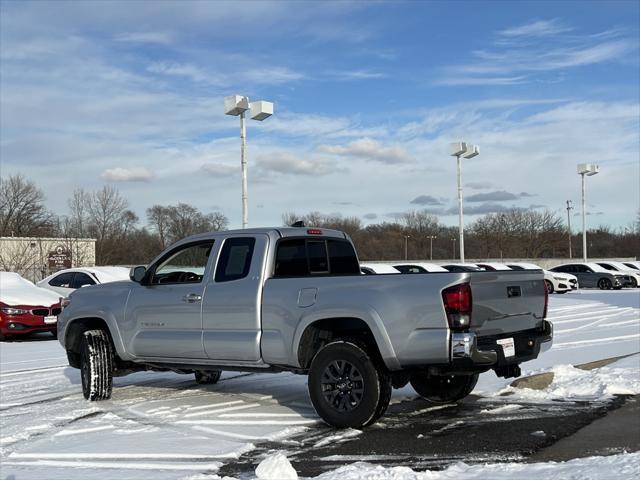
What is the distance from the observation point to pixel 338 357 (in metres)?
7.27

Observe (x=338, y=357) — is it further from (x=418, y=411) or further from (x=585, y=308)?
(x=585, y=308)

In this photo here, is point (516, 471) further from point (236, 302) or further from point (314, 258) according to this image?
point (314, 258)

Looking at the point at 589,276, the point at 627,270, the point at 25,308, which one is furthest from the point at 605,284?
the point at 25,308

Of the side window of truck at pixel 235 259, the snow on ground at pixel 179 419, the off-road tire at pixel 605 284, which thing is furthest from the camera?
the off-road tire at pixel 605 284

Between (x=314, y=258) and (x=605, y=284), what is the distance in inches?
1286

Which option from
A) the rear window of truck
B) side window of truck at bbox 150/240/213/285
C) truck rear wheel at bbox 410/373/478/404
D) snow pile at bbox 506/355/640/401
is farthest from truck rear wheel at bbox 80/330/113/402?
snow pile at bbox 506/355/640/401

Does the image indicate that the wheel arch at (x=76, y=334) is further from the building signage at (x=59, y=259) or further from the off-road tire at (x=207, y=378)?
the building signage at (x=59, y=259)

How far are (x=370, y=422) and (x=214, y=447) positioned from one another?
58.4 inches

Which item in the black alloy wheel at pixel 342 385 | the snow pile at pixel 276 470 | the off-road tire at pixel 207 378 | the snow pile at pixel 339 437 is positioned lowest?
→ the snow pile at pixel 339 437

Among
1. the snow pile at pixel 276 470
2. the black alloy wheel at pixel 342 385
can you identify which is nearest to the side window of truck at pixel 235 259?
the black alloy wheel at pixel 342 385

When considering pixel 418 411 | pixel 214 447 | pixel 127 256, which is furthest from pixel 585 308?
pixel 127 256

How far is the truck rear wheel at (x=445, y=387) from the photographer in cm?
848

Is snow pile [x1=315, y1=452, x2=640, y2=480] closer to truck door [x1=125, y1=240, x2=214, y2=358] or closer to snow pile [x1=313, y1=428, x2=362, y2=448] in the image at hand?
snow pile [x1=313, y1=428, x2=362, y2=448]

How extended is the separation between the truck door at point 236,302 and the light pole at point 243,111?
503 inches
